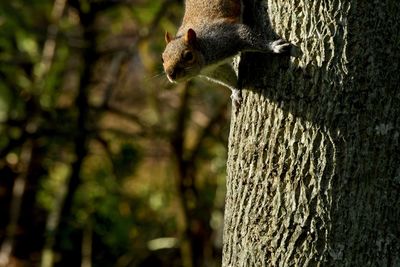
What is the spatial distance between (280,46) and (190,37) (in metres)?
0.55

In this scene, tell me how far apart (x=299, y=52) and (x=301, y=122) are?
Result: 21 centimetres

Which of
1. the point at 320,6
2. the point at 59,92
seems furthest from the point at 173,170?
the point at 320,6

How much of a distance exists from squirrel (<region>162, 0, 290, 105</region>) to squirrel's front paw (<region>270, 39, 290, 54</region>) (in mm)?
143

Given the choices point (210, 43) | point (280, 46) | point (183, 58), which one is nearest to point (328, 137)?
point (280, 46)

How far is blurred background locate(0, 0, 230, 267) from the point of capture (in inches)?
220

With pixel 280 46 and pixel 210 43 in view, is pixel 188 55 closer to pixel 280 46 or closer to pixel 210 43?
pixel 210 43

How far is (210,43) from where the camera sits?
2764 millimetres

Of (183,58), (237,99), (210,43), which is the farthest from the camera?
(183,58)

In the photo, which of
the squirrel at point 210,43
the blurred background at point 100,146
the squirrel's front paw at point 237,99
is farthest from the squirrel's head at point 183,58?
the blurred background at point 100,146

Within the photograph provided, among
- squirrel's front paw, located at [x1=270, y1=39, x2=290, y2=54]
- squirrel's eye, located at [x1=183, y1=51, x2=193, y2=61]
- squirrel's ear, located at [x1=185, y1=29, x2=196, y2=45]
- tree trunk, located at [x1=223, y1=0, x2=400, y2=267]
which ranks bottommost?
tree trunk, located at [x1=223, y1=0, x2=400, y2=267]

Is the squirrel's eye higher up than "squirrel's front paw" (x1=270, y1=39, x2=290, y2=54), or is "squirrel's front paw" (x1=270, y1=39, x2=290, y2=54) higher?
the squirrel's eye

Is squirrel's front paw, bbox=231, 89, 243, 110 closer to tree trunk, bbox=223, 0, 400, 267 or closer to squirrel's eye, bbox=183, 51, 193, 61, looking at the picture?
tree trunk, bbox=223, 0, 400, 267

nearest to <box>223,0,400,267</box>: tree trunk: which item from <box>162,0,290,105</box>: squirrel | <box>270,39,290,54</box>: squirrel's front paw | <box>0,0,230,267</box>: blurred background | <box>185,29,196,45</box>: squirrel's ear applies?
<box>270,39,290,54</box>: squirrel's front paw

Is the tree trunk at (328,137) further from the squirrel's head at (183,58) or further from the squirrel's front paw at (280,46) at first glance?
the squirrel's head at (183,58)
